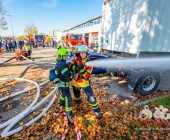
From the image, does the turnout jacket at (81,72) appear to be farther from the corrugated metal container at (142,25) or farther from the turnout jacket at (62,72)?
the corrugated metal container at (142,25)

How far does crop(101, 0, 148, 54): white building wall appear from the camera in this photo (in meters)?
4.11

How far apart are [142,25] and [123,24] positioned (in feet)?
4.02

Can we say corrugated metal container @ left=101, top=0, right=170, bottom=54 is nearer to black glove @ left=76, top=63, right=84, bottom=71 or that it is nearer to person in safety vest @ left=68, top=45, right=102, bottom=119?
person in safety vest @ left=68, top=45, right=102, bottom=119

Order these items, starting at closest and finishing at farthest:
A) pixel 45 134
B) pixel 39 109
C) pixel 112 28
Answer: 1. pixel 45 134
2. pixel 39 109
3. pixel 112 28

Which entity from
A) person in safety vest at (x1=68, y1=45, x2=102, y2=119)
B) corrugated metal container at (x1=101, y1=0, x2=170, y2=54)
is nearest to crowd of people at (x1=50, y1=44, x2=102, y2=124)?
person in safety vest at (x1=68, y1=45, x2=102, y2=119)

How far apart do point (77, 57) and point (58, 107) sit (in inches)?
69.9

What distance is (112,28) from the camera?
19.5 ft

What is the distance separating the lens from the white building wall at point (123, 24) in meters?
4.11

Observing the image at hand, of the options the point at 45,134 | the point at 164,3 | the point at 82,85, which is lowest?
the point at 45,134

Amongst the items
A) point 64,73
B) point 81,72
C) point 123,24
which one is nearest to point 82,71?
point 81,72

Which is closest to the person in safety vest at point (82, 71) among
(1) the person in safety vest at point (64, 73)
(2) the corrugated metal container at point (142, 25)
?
(1) the person in safety vest at point (64, 73)

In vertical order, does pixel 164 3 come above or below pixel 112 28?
above

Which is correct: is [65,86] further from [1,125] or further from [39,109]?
[1,125]

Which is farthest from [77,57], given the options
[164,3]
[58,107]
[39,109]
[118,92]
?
[164,3]
